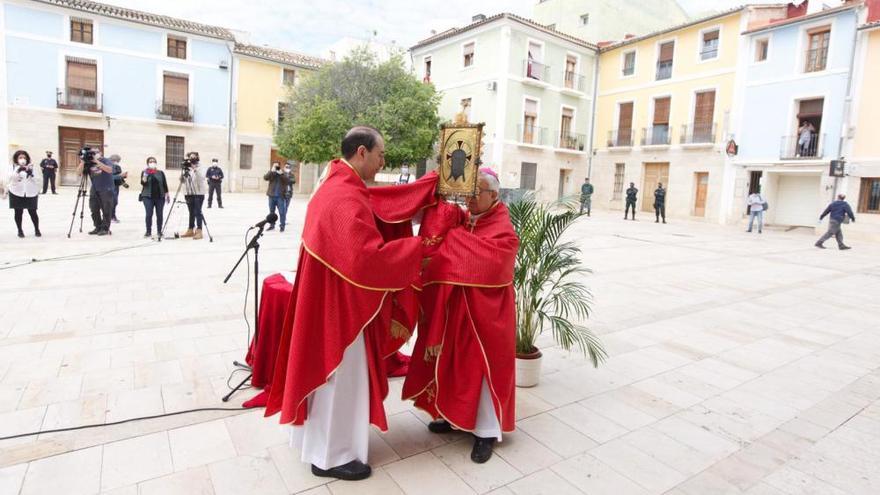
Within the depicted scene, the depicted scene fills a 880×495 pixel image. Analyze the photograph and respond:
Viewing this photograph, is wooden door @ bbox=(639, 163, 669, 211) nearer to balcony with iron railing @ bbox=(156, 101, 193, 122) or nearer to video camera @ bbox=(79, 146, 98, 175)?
balcony with iron railing @ bbox=(156, 101, 193, 122)

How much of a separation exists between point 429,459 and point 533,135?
2448cm

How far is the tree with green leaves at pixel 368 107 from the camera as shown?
22562 millimetres

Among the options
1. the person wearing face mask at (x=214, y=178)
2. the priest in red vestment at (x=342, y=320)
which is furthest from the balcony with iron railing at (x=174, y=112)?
the priest in red vestment at (x=342, y=320)

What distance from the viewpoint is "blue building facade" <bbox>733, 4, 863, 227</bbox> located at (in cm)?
1844

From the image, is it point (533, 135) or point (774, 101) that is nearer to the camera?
point (774, 101)

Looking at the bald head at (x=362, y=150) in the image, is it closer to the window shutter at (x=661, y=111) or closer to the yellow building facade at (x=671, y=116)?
the yellow building facade at (x=671, y=116)

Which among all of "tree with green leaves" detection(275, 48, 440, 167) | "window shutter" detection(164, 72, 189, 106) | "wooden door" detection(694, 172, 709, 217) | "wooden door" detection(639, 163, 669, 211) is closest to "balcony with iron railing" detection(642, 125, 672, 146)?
"wooden door" detection(639, 163, 669, 211)

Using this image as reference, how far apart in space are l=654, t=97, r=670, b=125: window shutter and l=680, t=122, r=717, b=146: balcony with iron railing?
1.21m

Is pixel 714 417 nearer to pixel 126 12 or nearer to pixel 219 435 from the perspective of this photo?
pixel 219 435

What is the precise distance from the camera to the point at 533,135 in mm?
25938

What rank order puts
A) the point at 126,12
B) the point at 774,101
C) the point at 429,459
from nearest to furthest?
the point at 429,459
the point at 774,101
the point at 126,12

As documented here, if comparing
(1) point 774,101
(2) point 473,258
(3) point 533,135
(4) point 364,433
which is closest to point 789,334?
(2) point 473,258

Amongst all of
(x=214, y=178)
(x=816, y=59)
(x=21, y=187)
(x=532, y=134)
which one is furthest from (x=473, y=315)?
(x=532, y=134)

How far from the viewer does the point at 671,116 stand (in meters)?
24.2
